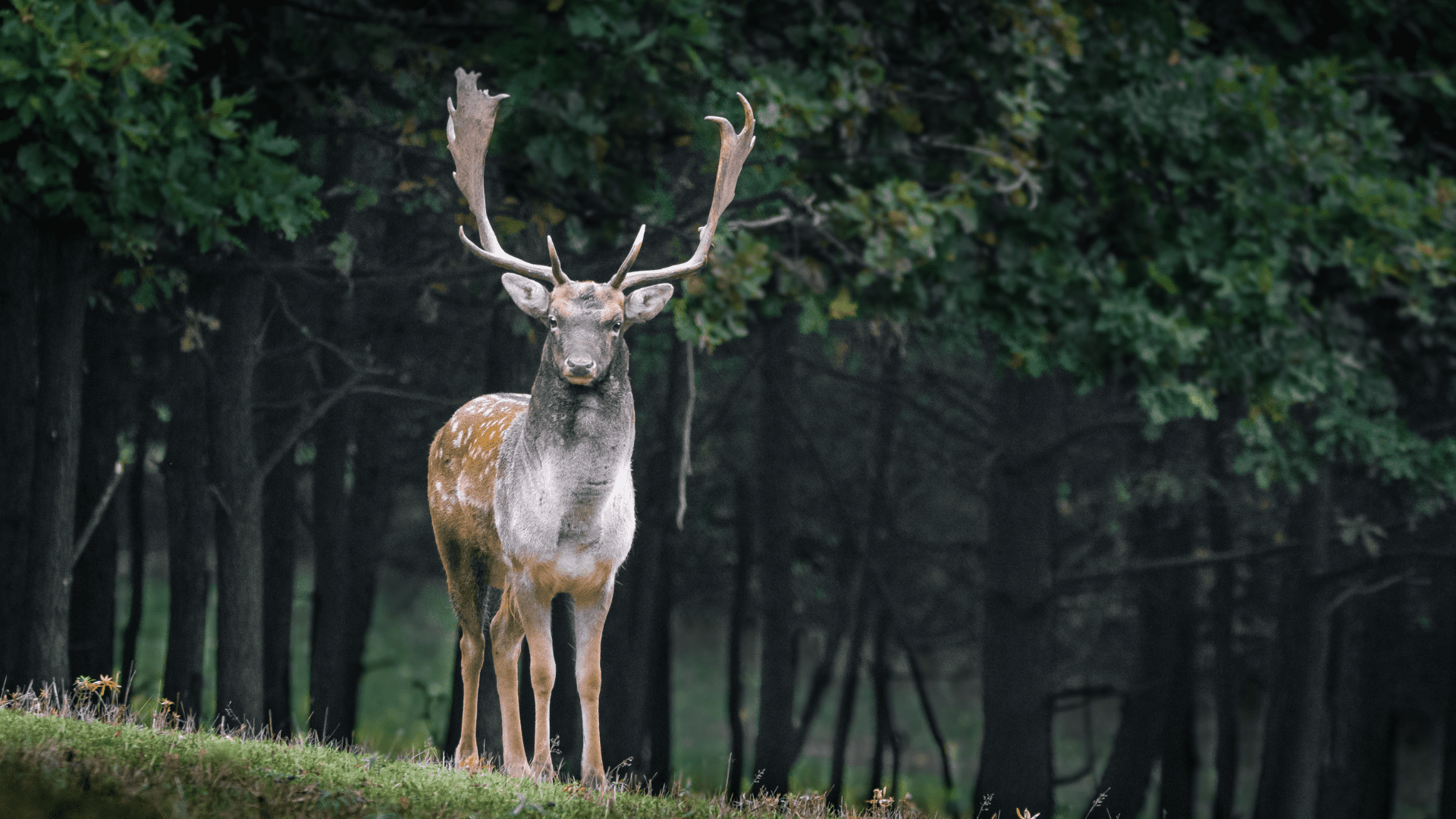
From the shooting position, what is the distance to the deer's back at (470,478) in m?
6.99

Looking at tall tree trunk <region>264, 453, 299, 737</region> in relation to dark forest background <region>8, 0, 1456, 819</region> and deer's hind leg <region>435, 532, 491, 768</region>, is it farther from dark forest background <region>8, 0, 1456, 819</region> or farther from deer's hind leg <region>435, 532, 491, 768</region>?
deer's hind leg <region>435, 532, 491, 768</region>

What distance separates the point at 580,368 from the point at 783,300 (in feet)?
15.3

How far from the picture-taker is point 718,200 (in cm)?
673

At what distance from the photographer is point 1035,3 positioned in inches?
408

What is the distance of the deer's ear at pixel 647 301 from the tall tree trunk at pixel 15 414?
543 centimetres

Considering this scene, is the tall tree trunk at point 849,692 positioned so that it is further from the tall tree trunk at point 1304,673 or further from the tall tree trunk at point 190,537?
the tall tree trunk at point 190,537

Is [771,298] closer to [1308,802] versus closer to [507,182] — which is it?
[507,182]

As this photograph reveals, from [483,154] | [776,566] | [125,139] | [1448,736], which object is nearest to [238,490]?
[125,139]

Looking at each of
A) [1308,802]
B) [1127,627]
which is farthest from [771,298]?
[1127,627]

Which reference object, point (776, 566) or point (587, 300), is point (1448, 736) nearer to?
point (776, 566)

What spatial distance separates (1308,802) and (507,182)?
33.8ft

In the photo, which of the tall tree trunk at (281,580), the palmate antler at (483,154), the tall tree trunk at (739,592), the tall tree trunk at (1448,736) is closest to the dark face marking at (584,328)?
the palmate antler at (483,154)

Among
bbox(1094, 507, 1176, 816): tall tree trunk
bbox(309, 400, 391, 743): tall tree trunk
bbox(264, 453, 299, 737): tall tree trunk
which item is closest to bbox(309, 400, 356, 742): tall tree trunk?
bbox(309, 400, 391, 743): tall tree trunk

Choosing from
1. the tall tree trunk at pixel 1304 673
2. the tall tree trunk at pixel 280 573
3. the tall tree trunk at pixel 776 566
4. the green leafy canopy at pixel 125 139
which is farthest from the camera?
the tall tree trunk at pixel 776 566
